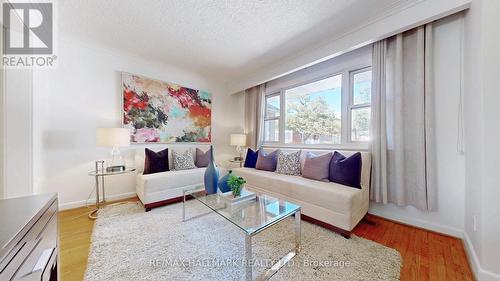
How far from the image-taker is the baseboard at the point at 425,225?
176 centimetres

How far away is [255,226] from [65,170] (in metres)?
2.82

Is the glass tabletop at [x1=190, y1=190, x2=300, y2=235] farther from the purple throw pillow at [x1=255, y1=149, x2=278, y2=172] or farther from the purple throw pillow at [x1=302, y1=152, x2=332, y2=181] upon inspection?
the purple throw pillow at [x1=255, y1=149, x2=278, y2=172]

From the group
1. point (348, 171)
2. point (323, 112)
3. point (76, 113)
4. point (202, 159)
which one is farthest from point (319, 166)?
point (76, 113)

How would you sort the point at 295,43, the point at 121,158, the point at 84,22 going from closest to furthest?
the point at 84,22 < the point at 295,43 < the point at 121,158

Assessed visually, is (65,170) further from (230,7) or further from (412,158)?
(412,158)

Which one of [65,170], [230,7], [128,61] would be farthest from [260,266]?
[128,61]

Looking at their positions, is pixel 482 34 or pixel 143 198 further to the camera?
pixel 143 198

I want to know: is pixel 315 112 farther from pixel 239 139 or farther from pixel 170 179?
pixel 170 179

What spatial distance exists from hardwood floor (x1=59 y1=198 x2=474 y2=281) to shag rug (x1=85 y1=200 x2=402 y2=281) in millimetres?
77

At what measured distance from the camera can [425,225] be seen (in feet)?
6.30

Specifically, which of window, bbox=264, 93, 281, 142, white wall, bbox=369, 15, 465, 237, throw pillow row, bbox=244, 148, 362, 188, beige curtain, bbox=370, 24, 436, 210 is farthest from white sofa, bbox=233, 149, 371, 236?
window, bbox=264, 93, 281, 142

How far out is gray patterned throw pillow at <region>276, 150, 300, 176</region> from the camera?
8.93 feet

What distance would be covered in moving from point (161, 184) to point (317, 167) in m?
2.13

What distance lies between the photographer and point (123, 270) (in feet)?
4.32
